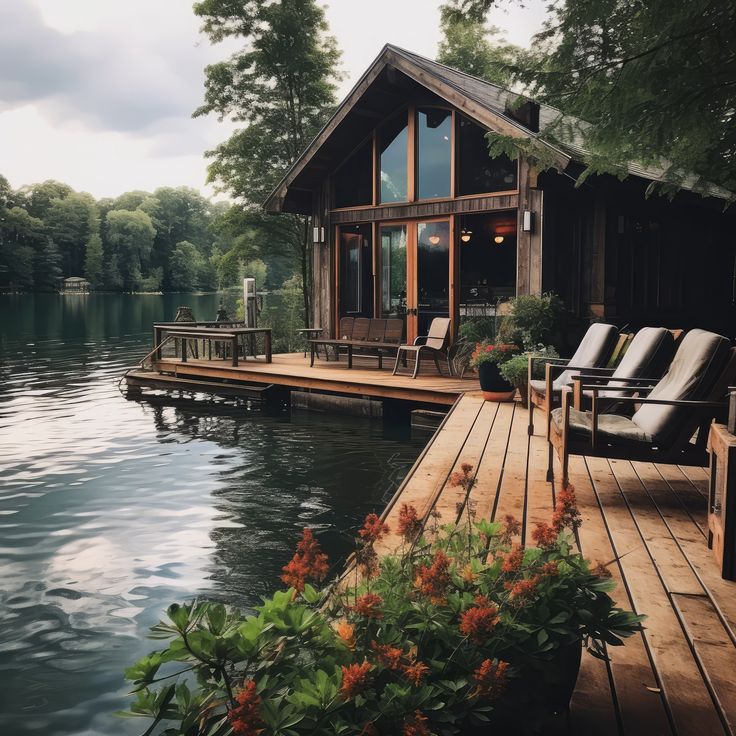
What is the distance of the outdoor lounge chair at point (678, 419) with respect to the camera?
388 cm

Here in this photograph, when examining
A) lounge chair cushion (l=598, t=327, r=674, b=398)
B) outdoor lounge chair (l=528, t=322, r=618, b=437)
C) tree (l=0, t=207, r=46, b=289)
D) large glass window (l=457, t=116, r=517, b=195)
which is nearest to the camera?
lounge chair cushion (l=598, t=327, r=674, b=398)

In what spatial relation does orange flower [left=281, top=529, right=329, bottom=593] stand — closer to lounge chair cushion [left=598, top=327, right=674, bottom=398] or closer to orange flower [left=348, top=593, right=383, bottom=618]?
orange flower [left=348, top=593, right=383, bottom=618]

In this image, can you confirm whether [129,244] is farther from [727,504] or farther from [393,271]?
[727,504]

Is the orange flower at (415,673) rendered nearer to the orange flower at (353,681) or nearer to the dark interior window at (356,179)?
the orange flower at (353,681)

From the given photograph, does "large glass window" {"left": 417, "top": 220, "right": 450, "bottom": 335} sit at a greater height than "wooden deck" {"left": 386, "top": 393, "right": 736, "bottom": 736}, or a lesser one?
greater

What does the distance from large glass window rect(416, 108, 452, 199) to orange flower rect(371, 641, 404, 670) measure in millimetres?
9927

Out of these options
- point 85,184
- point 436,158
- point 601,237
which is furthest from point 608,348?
point 85,184

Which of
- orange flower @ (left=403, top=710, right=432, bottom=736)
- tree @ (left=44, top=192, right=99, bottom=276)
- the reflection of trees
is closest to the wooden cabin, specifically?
the reflection of trees

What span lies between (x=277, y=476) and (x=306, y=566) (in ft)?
18.4

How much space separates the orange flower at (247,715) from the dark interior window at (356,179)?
434 inches

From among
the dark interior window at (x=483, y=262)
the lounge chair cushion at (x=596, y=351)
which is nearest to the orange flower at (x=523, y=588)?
the lounge chair cushion at (x=596, y=351)

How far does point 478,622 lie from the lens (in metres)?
1.57

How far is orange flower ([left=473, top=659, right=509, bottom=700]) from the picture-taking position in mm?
1505

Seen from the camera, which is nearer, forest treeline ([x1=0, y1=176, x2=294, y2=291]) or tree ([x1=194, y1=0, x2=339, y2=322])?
tree ([x1=194, y1=0, x2=339, y2=322])
